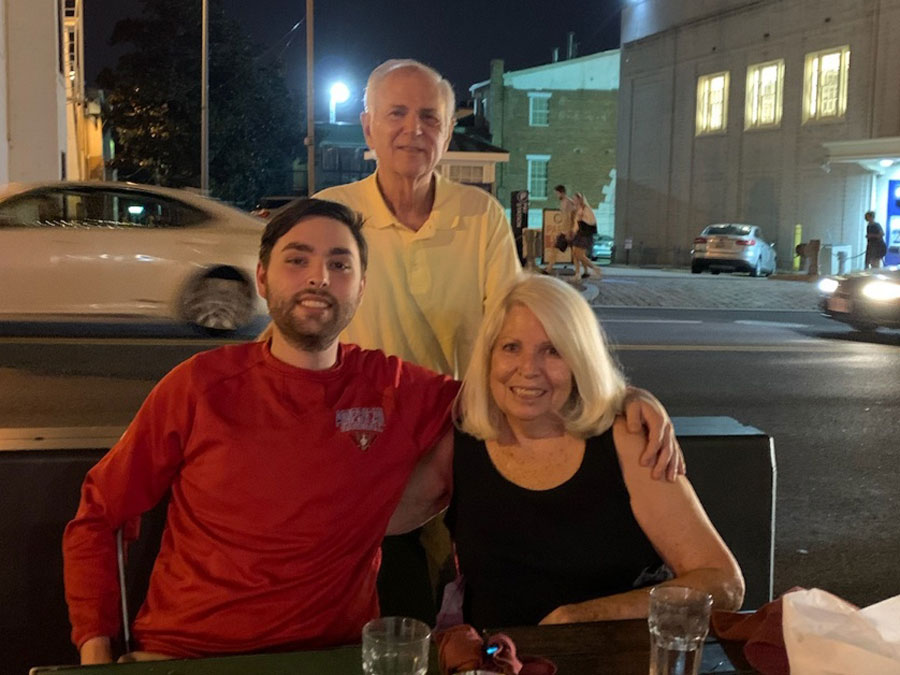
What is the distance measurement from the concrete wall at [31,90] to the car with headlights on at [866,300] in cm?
1541

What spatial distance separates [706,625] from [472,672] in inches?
17.7

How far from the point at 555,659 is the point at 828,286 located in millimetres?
13361

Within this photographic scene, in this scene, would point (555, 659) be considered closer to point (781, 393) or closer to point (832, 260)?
point (781, 393)

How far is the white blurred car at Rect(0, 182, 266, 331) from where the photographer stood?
10656 millimetres

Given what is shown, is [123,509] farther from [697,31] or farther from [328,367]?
[697,31]

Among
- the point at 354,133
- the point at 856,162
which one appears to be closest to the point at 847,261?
the point at 856,162

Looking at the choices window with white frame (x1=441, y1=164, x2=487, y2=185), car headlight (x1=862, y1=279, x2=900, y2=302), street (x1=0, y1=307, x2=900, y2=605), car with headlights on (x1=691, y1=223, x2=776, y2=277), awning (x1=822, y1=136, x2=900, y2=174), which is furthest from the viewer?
car with headlights on (x1=691, y1=223, x2=776, y2=277)

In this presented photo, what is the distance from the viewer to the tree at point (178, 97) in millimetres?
35469

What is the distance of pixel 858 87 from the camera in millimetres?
28703

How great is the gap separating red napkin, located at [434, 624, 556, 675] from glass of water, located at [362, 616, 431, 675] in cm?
7

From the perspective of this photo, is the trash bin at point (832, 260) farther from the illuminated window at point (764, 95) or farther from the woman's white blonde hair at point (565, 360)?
the woman's white blonde hair at point (565, 360)

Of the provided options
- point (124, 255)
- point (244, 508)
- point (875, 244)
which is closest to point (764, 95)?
point (875, 244)

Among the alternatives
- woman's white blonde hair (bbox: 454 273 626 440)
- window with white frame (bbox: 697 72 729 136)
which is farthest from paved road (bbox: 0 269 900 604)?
window with white frame (bbox: 697 72 729 136)

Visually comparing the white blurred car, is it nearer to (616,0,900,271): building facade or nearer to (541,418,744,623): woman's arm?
(541,418,744,623): woman's arm
